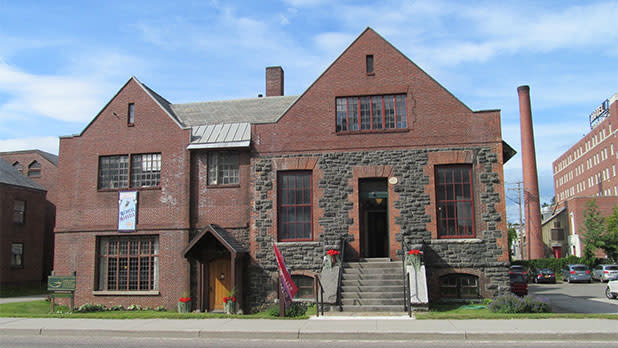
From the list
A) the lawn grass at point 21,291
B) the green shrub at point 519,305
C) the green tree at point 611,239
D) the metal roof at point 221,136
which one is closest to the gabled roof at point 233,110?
the metal roof at point 221,136

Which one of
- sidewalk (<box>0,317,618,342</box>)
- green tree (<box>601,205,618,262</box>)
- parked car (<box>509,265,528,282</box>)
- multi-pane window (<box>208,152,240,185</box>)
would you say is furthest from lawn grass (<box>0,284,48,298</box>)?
green tree (<box>601,205,618,262</box>)

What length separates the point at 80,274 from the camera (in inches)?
883

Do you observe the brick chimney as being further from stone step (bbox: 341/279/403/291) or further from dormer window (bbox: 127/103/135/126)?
stone step (bbox: 341/279/403/291)

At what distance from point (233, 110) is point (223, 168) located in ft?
13.7

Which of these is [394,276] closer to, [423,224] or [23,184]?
[423,224]

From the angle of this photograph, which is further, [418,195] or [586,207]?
[586,207]

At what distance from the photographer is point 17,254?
107 feet

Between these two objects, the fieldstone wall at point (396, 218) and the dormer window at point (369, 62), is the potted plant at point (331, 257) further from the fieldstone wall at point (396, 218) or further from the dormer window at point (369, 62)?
the dormer window at point (369, 62)

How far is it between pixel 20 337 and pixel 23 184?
Answer: 22.9 metres

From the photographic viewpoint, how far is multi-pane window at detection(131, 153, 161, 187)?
22.6 meters

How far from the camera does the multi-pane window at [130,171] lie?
22.7 metres

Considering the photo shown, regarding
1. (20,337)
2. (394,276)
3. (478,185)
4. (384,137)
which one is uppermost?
(384,137)

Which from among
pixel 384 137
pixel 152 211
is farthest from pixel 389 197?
pixel 152 211

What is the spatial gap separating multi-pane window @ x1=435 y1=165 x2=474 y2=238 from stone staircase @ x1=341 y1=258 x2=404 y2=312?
8.15 ft
